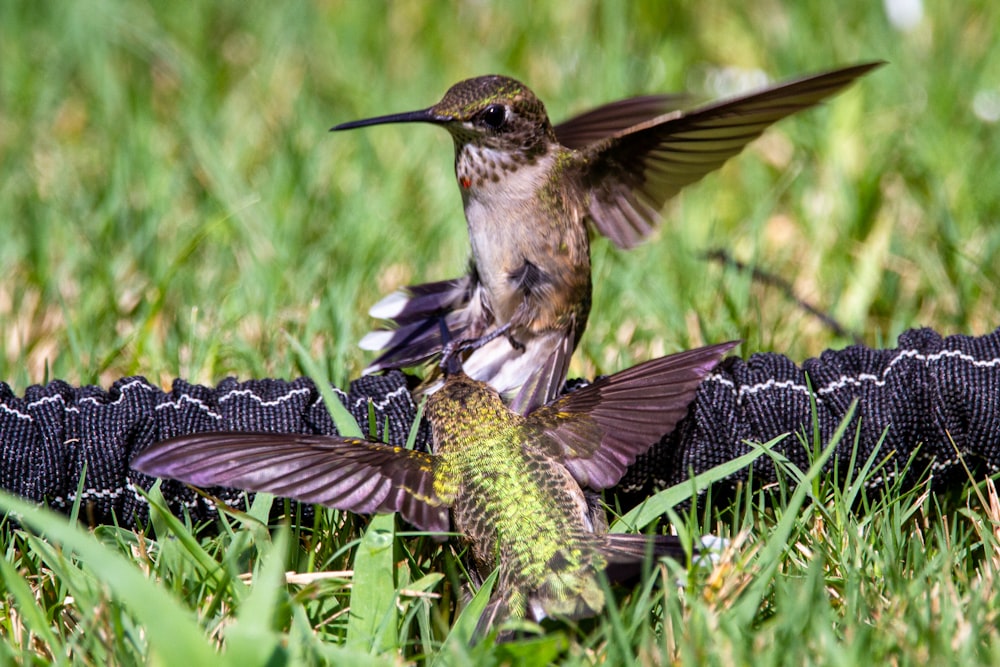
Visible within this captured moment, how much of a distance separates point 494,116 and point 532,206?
9.0 inches

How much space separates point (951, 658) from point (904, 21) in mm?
4114

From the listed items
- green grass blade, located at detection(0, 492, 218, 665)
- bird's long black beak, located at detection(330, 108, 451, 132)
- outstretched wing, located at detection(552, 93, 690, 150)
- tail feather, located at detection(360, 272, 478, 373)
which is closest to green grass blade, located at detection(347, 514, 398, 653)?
green grass blade, located at detection(0, 492, 218, 665)

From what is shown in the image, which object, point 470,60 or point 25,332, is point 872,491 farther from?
point 470,60

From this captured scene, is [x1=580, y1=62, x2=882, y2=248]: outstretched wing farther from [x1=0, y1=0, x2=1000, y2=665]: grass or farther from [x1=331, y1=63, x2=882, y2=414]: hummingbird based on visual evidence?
[x1=0, y1=0, x2=1000, y2=665]: grass

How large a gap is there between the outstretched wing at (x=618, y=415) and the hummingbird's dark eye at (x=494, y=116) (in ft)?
2.04

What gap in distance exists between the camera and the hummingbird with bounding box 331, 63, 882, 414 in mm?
2553

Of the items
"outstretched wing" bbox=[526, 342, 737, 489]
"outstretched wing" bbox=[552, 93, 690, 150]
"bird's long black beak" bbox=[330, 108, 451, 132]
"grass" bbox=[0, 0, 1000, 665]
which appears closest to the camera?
"grass" bbox=[0, 0, 1000, 665]

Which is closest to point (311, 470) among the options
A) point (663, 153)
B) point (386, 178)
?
point (663, 153)

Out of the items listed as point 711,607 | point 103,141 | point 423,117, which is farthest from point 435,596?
point 103,141

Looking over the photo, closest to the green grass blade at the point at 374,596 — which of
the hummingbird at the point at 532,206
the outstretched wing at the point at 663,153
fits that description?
the hummingbird at the point at 532,206

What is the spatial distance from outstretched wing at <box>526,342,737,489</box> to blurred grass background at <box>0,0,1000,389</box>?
76 centimetres

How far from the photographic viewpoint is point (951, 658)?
1.76m

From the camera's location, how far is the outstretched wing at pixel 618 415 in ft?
7.40

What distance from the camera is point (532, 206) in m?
2.63
